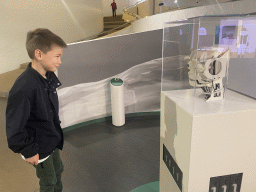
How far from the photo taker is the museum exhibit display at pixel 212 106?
4.41ft

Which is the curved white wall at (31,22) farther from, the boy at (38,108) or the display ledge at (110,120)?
the boy at (38,108)

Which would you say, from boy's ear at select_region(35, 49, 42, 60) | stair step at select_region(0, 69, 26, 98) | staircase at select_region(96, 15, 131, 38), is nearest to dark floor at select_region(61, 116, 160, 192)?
stair step at select_region(0, 69, 26, 98)

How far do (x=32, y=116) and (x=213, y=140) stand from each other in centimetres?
126

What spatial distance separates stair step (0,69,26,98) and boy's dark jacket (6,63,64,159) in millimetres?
2295

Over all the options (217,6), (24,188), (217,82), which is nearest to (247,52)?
(217,82)

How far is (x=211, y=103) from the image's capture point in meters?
1.49

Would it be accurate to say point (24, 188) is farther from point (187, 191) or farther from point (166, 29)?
point (166, 29)

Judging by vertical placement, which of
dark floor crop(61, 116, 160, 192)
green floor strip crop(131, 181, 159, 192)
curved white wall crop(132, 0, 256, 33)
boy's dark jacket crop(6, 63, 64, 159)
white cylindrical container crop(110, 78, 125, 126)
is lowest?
dark floor crop(61, 116, 160, 192)

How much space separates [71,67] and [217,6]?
3598mm

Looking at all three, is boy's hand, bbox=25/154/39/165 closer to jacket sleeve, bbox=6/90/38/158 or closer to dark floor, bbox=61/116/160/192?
jacket sleeve, bbox=6/90/38/158

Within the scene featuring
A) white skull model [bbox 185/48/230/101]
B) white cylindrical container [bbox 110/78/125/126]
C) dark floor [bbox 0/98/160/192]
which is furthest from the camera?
white cylindrical container [bbox 110/78/125/126]

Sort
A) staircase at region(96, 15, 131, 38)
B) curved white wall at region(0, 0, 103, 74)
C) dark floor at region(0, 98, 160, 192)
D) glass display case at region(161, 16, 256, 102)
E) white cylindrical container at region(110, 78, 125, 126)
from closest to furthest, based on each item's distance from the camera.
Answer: glass display case at region(161, 16, 256, 102), dark floor at region(0, 98, 160, 192), white cylindrical container at region(110, 78, 125, 126), curved white wall at region(0, 0, 103, 74), staircase at region(96, 15, 131, 38)

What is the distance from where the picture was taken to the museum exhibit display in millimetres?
1343

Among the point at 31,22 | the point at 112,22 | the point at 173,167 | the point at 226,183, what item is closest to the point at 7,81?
the point at 31,22
